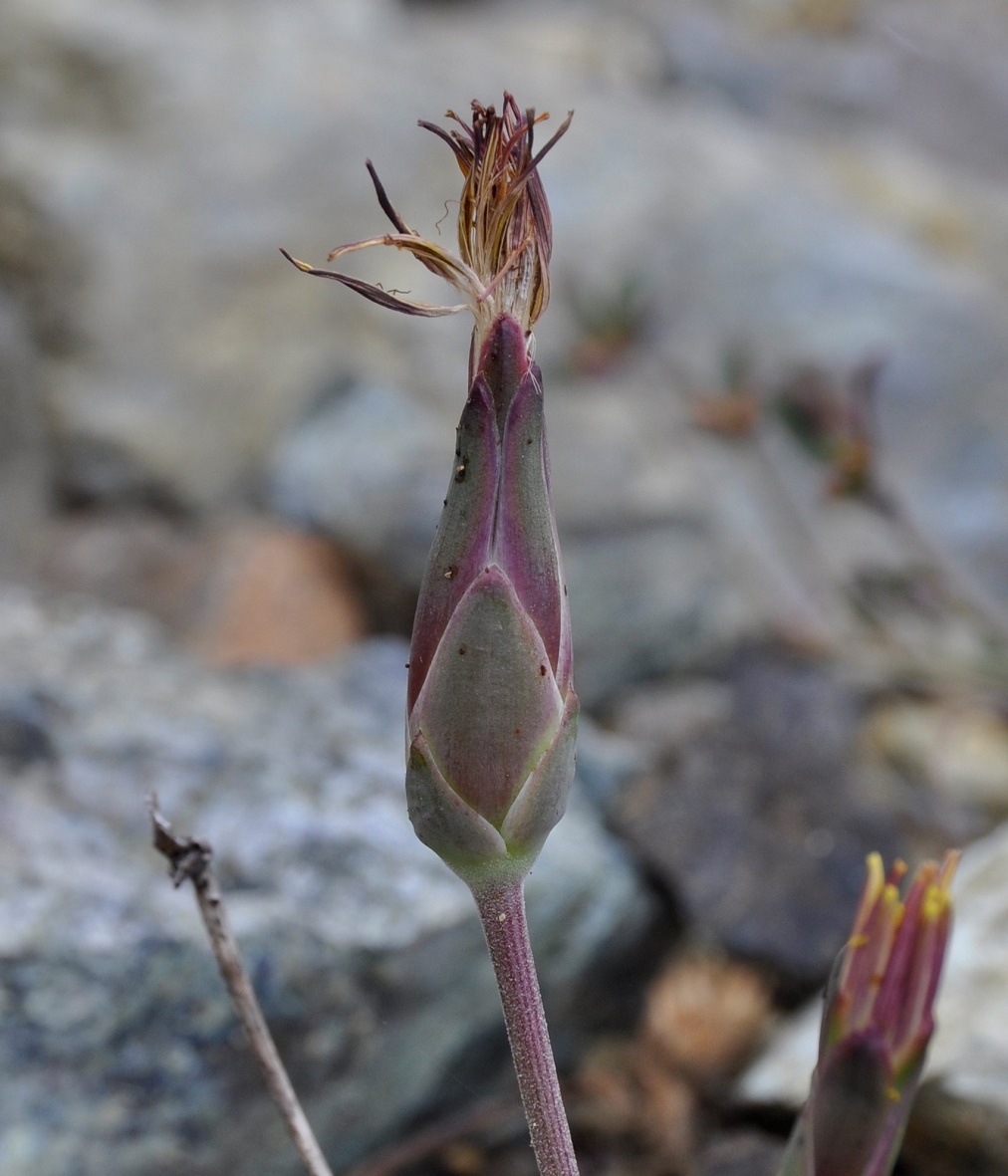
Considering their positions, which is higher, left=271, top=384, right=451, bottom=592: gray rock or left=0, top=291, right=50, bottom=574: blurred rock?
left=0, top=291, right=50, bottom=574: blurred rock

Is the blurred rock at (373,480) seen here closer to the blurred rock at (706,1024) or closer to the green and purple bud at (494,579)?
the blurred rock at (706,1024)

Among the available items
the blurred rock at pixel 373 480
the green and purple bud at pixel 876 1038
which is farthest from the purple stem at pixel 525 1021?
the blurred rock at pixel 373 480

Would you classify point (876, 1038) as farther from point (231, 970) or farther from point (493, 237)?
point (493, 237)

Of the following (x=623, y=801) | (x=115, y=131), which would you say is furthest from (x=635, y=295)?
(x=623, y=801)

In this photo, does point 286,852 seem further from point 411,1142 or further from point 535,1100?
point 535,1100

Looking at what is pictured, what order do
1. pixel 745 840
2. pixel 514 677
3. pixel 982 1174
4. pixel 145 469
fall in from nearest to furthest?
pixel 514 677 → pixel 982 1174 → pixel 745 840 → pixel 145 469

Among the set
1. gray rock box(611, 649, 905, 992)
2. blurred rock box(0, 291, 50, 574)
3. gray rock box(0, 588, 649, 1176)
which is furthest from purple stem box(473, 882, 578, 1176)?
blurred rock box(0, 291, 50, 574)

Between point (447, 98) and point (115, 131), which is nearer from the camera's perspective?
point (115, 131)

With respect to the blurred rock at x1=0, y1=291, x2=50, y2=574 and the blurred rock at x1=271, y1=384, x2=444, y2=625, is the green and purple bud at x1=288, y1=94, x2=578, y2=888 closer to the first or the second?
the blurred rock at x1=271, y1=384, x2=444, y2=625
